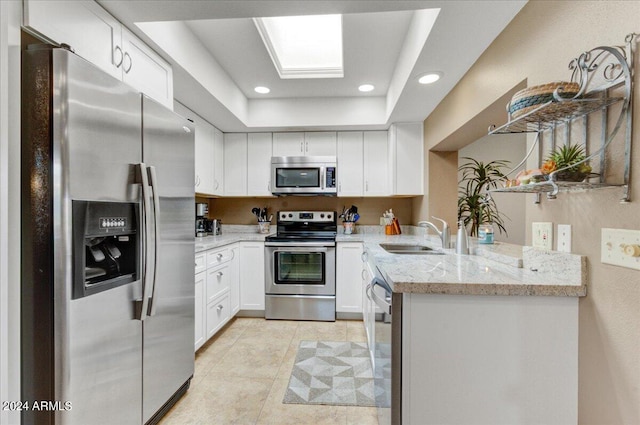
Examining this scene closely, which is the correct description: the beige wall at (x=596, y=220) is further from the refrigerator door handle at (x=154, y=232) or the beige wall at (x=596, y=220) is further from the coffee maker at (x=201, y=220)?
the coffee maker at (x=201, y=220)

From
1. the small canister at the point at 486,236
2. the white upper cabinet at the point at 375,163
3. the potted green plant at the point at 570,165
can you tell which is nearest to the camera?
the potted green plant at the point at 570,165

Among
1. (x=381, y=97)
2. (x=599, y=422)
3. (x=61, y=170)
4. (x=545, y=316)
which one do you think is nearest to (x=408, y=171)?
(x=381, y=97)

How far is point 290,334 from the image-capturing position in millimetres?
2793

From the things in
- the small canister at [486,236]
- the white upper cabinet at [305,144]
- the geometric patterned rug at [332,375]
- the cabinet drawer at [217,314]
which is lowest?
the geometric patterned rug at [332,375]

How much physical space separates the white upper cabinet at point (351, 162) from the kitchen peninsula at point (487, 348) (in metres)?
2.39

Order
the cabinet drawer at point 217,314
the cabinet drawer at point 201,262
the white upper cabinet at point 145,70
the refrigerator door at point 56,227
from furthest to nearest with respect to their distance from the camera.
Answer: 1. the cabinet drawer at point 217,314
2. the cabinet drawer at point 201,262
3. the white upper cabinet at point 145,70
4. the refrigerator door at point 56,227

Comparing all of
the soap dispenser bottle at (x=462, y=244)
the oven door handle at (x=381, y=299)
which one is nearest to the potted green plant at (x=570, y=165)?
the oven door handle at (x=381, y=299)

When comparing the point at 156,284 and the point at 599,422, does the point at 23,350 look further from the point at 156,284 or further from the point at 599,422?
the point at 599,422

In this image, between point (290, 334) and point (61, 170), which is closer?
point (61, 170)

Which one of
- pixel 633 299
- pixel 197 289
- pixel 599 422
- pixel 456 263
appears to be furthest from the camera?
pixel 197 289

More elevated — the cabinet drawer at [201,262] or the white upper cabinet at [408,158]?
the white upper cabinet at [408,158]

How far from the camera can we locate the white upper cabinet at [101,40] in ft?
3.77

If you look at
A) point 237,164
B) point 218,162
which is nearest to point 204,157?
point 218,162

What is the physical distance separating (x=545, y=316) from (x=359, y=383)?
1.32 metres
